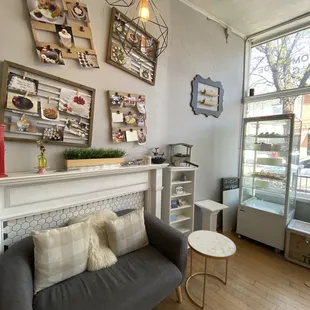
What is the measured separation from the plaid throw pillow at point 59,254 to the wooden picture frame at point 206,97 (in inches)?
→ 83.2

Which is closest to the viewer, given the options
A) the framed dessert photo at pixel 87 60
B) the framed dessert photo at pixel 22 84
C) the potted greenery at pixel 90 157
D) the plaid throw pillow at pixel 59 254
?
the plaid throw pillow at pixel 59 254

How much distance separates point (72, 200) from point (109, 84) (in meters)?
1.16

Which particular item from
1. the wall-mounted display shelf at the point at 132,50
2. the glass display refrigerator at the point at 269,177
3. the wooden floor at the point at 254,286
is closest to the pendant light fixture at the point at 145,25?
the wall-mounted display shelf at the point at 132,50

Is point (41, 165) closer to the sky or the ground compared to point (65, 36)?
closer to the ground

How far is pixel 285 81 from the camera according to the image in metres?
2.98

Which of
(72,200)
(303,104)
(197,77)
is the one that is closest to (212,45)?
(197,77)

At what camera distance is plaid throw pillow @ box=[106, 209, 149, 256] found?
1.60 meters

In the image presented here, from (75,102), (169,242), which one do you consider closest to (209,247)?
(169,242)

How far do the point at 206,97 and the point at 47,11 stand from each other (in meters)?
2.11

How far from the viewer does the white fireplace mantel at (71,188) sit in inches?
52.6

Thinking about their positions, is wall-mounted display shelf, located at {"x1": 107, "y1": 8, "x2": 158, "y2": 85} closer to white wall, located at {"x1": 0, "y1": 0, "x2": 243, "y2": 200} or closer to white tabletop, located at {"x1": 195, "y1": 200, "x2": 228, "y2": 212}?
white wall, located at {"x1": 0, "y1": 0, "x2": 243, "y2": 200}

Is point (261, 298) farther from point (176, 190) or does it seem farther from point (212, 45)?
point (212, 45)

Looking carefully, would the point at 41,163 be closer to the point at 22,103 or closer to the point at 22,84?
the point at 22,103

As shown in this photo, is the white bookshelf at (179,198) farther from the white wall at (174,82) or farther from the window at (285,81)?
the window at (285,81)
